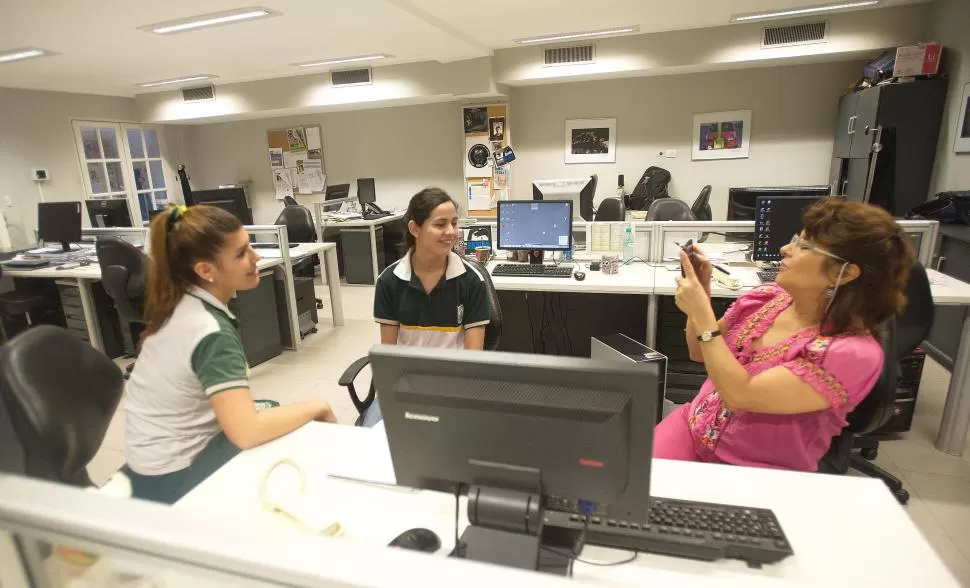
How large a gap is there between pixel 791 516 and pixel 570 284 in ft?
6.06

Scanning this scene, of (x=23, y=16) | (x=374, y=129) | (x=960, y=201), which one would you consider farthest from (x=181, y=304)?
(x=374, y=129)

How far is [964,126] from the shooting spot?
394cm


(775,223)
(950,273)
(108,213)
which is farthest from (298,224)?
(950,273)

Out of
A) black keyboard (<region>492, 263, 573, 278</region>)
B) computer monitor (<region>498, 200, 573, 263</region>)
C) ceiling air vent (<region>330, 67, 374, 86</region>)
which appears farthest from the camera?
ceiling air vent (<region>330, 67, 374, 86</region>)

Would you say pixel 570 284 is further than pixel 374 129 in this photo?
No

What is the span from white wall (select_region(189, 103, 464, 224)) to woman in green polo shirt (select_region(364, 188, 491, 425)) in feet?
17.2

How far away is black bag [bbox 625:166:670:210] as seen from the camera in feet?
19.9

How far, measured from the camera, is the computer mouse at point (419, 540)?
94cm

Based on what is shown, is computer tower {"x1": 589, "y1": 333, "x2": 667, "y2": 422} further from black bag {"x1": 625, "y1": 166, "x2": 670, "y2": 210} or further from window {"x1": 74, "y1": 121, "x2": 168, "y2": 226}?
window {"x1": 74, "y1": 121, "x2": 168, "y2": 226}

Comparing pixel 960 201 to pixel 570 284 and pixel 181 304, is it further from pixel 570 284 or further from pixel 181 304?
pixel 181 304

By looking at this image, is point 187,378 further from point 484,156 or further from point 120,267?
point 484,156

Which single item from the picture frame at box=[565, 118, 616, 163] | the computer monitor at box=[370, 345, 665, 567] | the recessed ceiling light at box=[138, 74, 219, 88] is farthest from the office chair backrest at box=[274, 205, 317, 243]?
the computer monitor at box=[370, 345, 665, 567]

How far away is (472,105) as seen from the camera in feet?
21.1

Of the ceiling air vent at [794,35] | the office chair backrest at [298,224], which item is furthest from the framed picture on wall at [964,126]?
the office chair backrest at [298,224]
